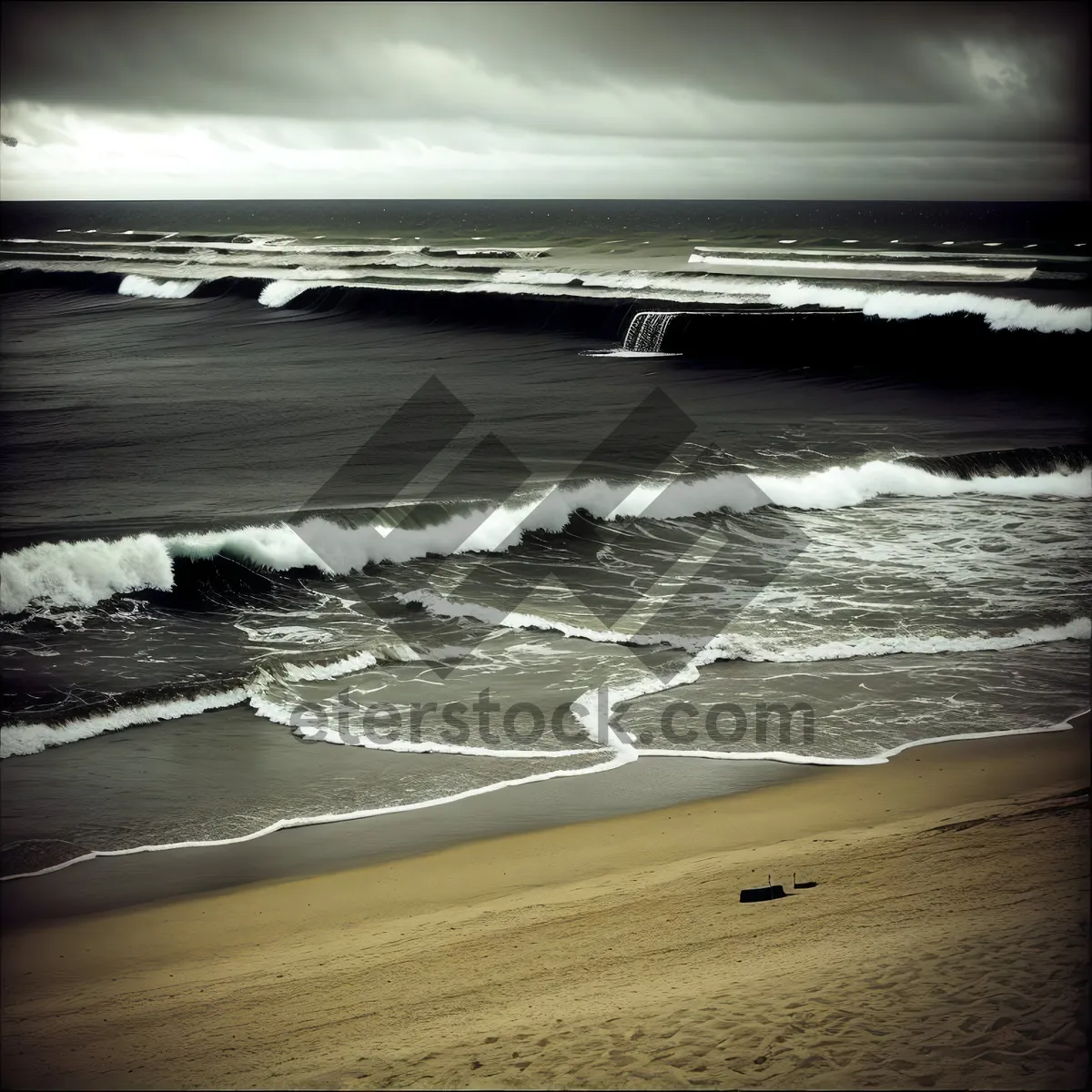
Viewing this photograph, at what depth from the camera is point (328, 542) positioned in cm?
1028

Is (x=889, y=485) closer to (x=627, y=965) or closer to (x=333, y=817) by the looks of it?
(x=333, y=817)

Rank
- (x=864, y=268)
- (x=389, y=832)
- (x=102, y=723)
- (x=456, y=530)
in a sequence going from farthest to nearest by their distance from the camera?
(x=864, y=268) < (x=456, y=530) < (x=102, y=723) < (x=389, y=832)

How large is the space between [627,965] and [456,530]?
7.34m

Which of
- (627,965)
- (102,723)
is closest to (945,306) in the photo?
(102,723)

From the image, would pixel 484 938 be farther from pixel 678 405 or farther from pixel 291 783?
pixel 678 405

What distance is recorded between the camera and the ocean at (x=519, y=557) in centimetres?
625

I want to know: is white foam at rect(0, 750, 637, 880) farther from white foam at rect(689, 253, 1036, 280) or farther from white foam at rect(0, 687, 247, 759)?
white foam at rect(689, 253, 1036, 280)

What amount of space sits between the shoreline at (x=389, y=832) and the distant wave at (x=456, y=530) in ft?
14.9

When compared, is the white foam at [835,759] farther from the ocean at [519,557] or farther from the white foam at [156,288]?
the white foam at [156,288]

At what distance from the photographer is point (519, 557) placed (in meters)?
10.5

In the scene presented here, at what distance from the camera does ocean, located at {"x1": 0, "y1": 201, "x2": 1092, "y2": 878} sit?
20.5 ft

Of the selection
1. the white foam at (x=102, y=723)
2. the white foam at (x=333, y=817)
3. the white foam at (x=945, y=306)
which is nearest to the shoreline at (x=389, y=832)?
the white foam at (x=333, y=817)

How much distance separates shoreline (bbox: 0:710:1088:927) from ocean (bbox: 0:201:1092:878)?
0.07 metres

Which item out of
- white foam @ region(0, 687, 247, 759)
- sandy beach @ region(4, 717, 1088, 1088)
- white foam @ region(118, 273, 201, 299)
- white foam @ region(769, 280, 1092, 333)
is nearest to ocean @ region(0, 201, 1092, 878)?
white foam @ region(0, 687, 247, 759)
